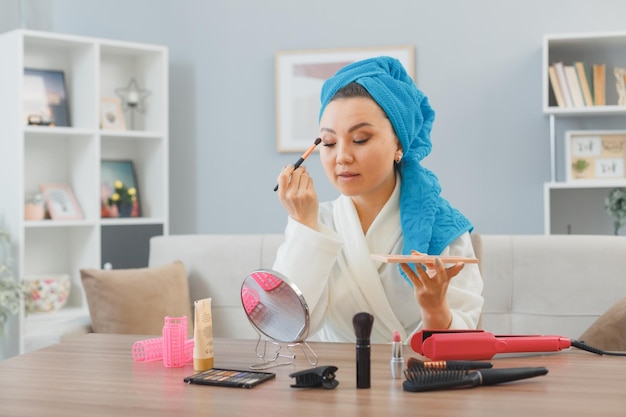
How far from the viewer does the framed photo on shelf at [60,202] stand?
3.97 metres

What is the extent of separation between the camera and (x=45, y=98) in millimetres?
4012

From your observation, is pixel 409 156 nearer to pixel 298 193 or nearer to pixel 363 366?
pixel 298 193

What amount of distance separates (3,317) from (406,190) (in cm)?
253

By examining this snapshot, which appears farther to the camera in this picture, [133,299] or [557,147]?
[557,147]

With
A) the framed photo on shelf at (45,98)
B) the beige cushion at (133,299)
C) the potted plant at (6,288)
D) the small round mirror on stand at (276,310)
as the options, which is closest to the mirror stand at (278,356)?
the small round mirror on stand at (276,310)

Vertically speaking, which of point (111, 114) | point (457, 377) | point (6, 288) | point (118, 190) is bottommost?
point (6, 288)

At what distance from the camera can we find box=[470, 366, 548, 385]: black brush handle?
1.19m

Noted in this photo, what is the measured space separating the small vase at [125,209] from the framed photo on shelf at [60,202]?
24cm

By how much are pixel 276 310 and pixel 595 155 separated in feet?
9.48

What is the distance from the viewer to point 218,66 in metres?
4.46

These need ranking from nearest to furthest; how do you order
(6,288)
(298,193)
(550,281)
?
(298,193), (550,281), (6,288)

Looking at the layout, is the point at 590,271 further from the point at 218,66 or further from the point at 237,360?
the point at 218,66

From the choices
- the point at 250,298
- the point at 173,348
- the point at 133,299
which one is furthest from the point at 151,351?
the point at 133,299

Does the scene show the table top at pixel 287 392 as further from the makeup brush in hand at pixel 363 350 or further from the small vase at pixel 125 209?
the small vase at pixel 125 209
